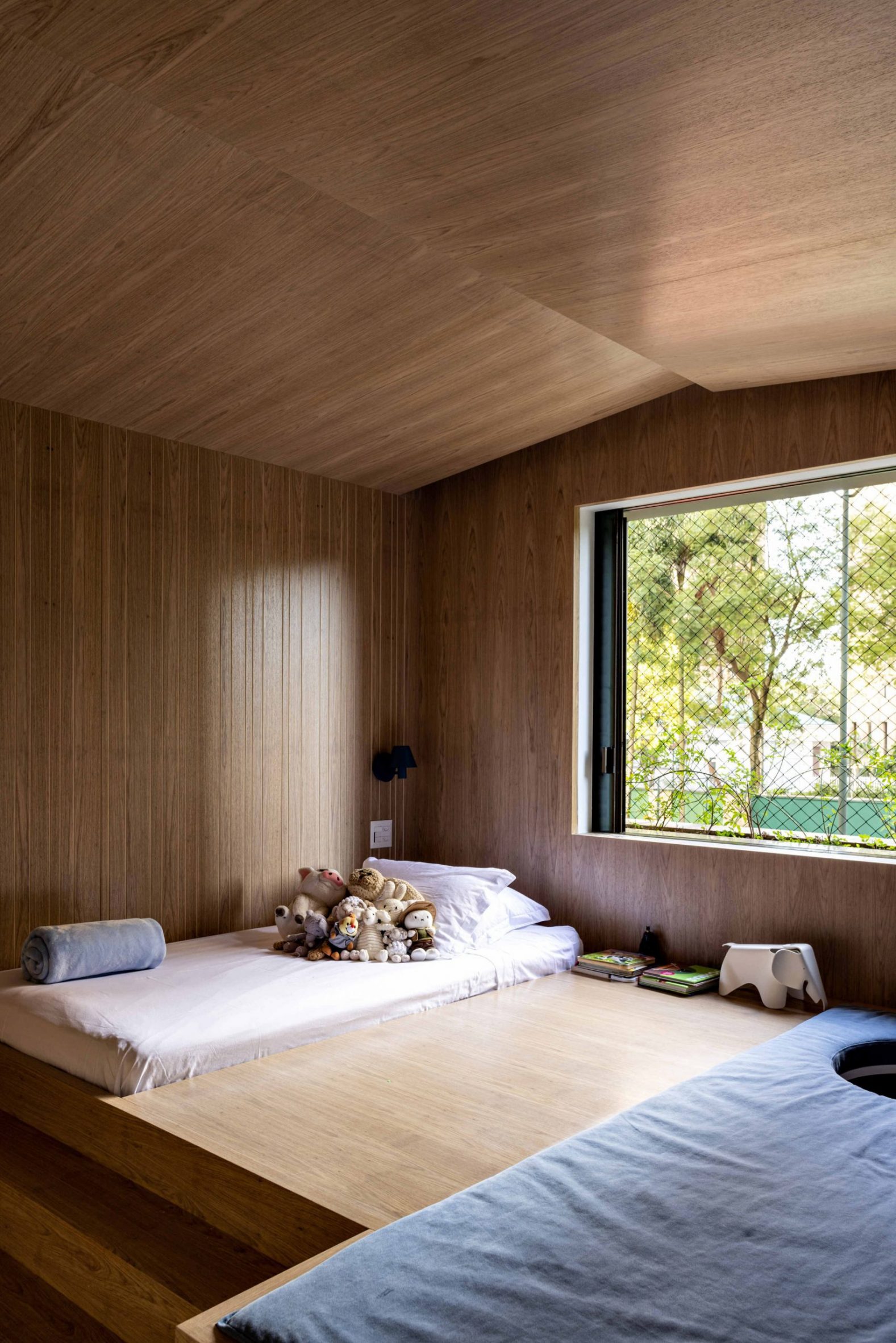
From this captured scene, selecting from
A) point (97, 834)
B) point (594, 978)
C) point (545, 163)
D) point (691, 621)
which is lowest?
point (594, 978)

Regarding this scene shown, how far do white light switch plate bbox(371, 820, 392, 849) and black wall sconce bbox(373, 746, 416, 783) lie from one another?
19 cm

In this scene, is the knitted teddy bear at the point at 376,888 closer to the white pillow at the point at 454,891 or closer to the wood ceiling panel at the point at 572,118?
the white pillow at the point at 454,891

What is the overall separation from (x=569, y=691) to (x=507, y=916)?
93cm

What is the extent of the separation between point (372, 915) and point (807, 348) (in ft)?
7.52

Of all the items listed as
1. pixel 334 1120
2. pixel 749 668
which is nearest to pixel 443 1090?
pixel 334 1120

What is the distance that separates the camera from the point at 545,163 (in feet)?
6.45

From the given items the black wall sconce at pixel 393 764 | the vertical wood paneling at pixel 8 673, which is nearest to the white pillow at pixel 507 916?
the black wall sconce at pixel 393 764

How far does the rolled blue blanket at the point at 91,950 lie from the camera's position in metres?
2.88

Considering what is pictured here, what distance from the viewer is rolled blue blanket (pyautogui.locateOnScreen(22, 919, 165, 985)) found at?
2.88 meters

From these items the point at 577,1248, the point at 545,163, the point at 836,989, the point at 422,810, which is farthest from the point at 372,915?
the point at 545,163

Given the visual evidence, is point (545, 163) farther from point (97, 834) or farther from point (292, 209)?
point (97, 834)

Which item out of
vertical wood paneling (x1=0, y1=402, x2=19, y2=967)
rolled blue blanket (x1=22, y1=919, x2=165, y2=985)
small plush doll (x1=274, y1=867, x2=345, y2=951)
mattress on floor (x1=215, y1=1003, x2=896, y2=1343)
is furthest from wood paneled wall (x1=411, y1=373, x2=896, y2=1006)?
vertical wood paneling (x1=0, y1=402, x2=19, y2=967)

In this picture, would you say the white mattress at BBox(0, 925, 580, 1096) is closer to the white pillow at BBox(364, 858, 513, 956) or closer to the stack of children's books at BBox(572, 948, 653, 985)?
the white pillow at BBox(364, 858, 513, 956)

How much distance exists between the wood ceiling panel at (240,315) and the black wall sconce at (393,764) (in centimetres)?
119
